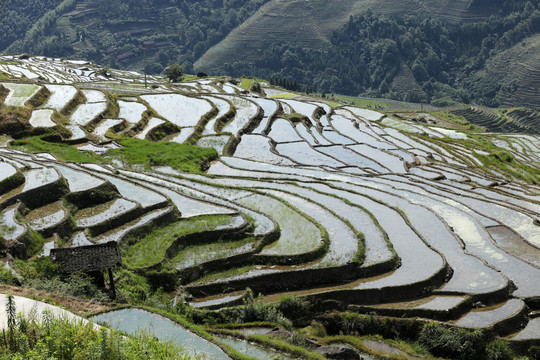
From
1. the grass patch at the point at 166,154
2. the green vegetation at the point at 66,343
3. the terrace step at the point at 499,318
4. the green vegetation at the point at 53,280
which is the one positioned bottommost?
the grass patch at the point at 166,154

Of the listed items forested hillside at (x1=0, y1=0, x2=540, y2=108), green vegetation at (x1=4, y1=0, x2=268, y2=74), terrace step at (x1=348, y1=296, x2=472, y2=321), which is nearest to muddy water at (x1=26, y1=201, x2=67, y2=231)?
terrace step at (x1=348, y1=296, x2=472, y2=321)

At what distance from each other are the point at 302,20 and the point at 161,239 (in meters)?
146

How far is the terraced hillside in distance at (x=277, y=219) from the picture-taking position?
12.2 meters

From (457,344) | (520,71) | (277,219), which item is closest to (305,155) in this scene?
(277,219)

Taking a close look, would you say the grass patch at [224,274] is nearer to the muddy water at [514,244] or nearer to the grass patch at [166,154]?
the muddy water at [514,244]

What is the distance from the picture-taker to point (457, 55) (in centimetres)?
15062

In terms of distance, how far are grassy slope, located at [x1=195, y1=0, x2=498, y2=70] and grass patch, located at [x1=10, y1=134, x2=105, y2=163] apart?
119 m

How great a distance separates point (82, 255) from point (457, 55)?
15632cm

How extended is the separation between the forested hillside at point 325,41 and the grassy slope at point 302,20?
11.8 inches

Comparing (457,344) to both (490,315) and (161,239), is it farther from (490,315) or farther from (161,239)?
(161,239)

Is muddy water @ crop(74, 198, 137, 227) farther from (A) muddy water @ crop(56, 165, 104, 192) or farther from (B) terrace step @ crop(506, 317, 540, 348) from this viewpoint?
(B) terrace step @ crop(506, 317, 540, 348)

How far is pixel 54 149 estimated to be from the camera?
73.4 ft

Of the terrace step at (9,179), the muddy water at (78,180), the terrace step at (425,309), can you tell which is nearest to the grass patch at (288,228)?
the terrace step at (425,309)

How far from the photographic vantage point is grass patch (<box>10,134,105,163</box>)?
2122cm
